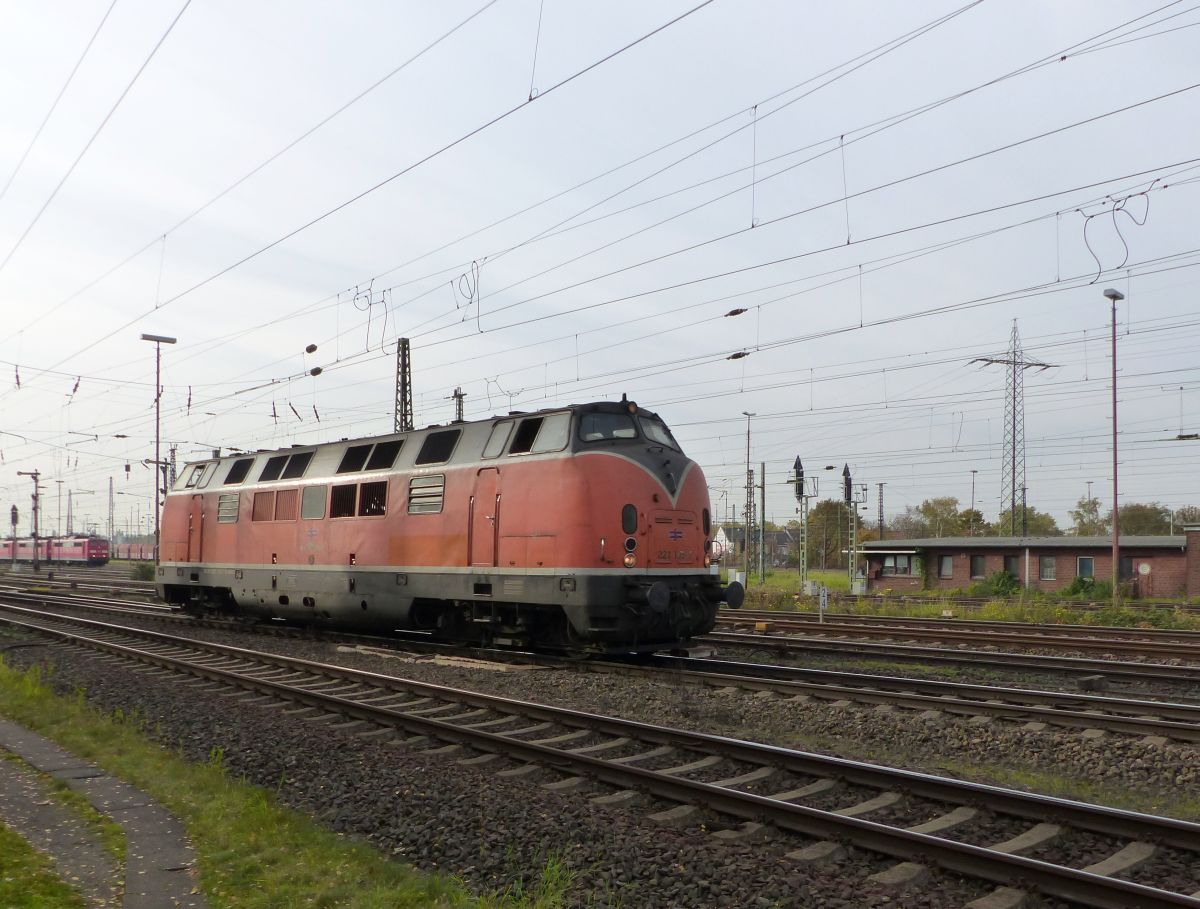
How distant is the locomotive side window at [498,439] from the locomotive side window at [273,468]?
707cm

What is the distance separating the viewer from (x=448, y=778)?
7.74 metres

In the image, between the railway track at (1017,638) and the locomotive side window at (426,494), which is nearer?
the locomotive side window at (426,494)

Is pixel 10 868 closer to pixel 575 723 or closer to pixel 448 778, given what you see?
pixel 448 778

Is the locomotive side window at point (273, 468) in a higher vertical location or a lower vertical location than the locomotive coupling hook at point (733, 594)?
higher

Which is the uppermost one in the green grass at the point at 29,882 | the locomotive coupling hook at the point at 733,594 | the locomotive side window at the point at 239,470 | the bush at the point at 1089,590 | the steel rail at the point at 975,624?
the locomotive side window at the point at 239,470

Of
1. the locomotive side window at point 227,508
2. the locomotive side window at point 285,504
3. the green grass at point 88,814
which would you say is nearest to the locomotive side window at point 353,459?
the locomotive side window at point 285,504

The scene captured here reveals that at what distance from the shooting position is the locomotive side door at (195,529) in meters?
22.3

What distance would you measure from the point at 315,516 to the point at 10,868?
43.3 ft

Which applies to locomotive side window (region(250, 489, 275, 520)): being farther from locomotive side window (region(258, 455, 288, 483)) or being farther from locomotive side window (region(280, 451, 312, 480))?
locomotive side window (region(280, 451, 312, 480))

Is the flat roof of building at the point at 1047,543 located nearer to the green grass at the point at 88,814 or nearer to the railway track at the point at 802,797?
the railway track at the point at 802,797

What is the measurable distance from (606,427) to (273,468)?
9652 mm

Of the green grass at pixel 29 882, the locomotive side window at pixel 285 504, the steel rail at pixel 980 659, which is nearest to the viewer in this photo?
the green grass at pixel 29 882

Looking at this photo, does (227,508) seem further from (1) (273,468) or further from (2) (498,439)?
(2) (498,439)

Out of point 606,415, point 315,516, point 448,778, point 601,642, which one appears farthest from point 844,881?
point 315,516
